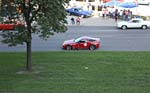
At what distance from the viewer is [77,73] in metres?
24.6

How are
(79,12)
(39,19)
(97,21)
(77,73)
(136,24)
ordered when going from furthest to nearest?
(79,12)
(97,21)
(136,24)
(39,19)
(77,73)

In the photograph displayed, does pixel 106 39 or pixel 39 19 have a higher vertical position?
pixel 39 19

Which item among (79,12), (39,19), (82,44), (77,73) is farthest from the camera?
(79,12)

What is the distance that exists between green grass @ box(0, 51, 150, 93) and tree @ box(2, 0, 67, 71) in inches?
79.2

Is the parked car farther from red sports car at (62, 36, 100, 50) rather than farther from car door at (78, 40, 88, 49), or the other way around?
car door at (78, 40, 88, 49)

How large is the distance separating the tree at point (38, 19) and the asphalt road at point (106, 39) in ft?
34.3

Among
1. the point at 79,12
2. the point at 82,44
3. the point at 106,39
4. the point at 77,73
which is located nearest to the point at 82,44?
the point at 82,44

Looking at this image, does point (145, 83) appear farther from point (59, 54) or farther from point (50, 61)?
point (59, 54)

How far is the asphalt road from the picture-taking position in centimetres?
3631

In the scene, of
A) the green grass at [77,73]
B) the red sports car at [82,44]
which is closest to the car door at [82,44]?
the red sports car at [82,44]

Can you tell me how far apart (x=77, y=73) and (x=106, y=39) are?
16762mm

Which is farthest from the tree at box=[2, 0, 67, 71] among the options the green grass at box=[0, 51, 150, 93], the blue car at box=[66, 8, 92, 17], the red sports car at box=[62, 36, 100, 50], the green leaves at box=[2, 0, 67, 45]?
the blue car at box=[66, 8, 92, 17]

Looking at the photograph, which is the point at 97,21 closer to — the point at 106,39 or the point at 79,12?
the point at 79,12

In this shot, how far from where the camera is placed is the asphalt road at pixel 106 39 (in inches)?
1430
